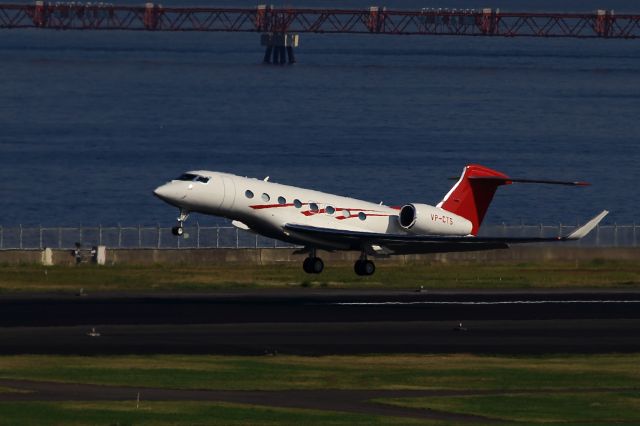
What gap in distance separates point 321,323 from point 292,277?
19.8 m

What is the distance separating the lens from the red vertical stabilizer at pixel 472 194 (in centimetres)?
6856

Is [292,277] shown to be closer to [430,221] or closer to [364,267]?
[364,267]

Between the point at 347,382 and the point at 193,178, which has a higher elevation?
the point at 193,178

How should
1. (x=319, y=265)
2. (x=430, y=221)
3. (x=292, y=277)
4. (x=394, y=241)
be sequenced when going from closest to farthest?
(x=394, y=241) → (x=319, y=265) → (x=430, y=221) → (x=292, y=277)

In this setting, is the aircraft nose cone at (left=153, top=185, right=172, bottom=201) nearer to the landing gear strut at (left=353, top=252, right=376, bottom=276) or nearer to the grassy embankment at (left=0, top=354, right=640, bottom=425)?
the landing gear strut at (left=353, top=252, right=376, bottom=276)

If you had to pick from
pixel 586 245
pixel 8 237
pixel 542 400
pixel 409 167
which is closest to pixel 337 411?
pixel 542 400

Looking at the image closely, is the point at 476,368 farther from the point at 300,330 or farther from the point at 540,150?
the point at 540,150

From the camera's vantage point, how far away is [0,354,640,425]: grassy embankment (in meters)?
34.1

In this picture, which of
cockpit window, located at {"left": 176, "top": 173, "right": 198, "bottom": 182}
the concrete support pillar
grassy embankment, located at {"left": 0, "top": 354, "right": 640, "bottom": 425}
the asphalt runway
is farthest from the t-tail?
grassy embankment, located at {"left": 0, "top": 354, "right": 640, "bottom": 425}

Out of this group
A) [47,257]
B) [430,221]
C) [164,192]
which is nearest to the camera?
[164,192]

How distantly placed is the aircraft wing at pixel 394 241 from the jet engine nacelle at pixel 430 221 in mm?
575

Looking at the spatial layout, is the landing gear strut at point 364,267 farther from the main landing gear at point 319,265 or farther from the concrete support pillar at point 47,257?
the concrete support pillar at point 47,257

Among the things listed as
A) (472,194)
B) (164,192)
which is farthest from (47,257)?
(472,194)

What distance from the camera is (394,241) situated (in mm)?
64875
